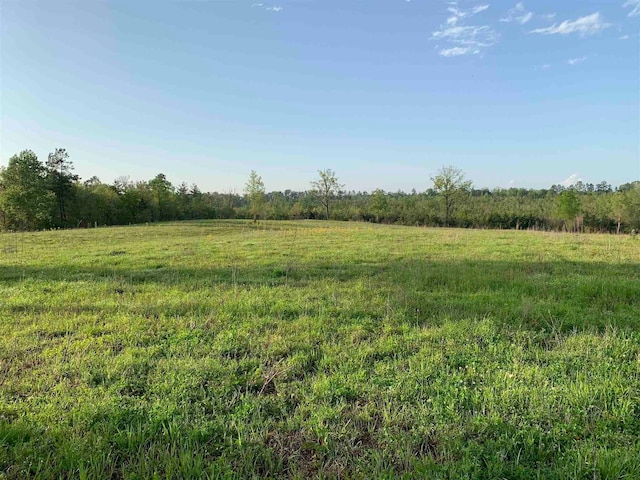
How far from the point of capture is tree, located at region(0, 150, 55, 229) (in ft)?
125

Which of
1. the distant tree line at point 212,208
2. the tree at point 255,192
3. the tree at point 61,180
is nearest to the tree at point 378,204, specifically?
the distant tree line at point 212,208

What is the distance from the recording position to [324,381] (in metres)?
3.28

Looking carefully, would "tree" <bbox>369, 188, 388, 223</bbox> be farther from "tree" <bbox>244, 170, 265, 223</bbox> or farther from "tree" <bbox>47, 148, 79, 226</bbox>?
"tree" <bbox>47, 148, 79, 226</bbox>

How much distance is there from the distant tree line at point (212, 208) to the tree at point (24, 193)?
84 mm

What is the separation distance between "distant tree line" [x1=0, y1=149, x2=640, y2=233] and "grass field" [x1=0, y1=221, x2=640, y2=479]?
1038 inches

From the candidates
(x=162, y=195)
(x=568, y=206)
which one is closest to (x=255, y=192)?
(x=162, y=195)

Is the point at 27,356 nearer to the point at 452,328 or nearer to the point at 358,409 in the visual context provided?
the point at 358,409

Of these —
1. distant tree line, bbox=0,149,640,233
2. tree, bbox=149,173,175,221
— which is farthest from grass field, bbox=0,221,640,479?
tree, bbox=149,173,175,221

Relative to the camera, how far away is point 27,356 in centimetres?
379

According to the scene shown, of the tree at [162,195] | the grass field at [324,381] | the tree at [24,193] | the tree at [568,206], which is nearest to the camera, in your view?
the grass field at [324,381]

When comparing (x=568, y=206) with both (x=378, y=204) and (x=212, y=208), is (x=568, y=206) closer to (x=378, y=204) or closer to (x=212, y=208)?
(x=378, y=204)

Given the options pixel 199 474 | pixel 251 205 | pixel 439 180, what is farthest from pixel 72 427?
pixel 439 180

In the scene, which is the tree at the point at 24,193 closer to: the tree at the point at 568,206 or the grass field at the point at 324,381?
the grass field at the point at 324,381

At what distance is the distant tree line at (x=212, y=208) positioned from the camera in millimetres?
39062
